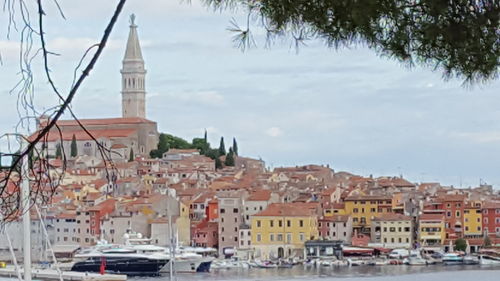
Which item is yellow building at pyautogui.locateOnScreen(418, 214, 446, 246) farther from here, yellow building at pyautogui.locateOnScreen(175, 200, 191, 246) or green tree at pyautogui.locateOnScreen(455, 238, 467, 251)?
yellow building at pyautogui.locateOnScreen(175, 200, 191, 246)

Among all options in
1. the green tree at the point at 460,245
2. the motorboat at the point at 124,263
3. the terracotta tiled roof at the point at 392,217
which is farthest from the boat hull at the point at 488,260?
the motorboat at the point at 124,263

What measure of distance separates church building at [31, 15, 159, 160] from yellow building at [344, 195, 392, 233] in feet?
38.8

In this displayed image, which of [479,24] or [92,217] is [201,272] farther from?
[479,24]

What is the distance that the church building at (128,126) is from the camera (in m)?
46.4

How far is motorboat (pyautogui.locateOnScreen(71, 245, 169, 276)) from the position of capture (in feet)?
78.1

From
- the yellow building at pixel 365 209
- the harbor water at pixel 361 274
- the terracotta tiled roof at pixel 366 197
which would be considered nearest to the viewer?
the harbor water at pixel 361 274

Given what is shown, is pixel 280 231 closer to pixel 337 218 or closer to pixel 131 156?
pixel 337 218

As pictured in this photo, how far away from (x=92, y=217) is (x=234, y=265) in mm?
5289

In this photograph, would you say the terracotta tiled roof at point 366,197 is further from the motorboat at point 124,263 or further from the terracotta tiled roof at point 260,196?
the motorboat at point 124,263

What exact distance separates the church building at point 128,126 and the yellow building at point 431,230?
13697mm

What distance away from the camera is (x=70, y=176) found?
131ft

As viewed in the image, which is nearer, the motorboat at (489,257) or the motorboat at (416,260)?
the motorboat at (489,257)

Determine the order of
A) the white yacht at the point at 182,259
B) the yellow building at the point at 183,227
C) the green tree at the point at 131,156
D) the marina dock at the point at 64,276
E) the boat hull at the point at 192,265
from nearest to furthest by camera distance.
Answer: the marina dock at the point at 64,276 → the white yacht at the point at 182,259 → the boat hull at the point at 192,265 → the yellow building at the point at 183,227 → the green tree at the point at 131,156

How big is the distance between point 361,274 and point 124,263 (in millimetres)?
4840
